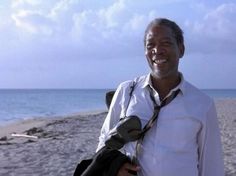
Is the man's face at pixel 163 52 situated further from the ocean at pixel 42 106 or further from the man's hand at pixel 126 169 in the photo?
the ocean at pixel 42 106

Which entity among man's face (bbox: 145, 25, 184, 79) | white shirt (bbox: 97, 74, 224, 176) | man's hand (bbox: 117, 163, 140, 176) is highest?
man's face (bbox: 145, 25, 184, 79)

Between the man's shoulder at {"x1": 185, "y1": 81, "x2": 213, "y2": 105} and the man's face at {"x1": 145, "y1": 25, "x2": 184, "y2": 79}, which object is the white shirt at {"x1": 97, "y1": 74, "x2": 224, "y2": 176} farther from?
the man's face at {"x1": 145, "y1": 25, "x2": 184, "y2": 79}

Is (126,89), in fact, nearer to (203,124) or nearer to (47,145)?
(203,124)

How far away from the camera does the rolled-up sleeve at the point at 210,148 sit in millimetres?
2631

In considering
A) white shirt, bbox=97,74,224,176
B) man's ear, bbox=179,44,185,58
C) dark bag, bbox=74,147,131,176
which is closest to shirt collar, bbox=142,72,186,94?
white shirt, bbox=97,74,224,176

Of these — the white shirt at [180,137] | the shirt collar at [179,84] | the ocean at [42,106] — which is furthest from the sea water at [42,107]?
the white shirt at [180,137]

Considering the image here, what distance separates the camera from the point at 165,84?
2.73m

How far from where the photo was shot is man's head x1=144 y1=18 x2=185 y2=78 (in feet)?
8.83

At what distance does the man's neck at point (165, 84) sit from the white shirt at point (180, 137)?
0.04 m

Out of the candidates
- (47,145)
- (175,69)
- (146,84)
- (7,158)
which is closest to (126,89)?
(146,84)

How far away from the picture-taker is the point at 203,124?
260cm

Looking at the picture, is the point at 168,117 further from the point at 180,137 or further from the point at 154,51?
the point at 154,51

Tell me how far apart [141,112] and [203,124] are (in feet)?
1.12

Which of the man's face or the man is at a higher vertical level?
the man's face
